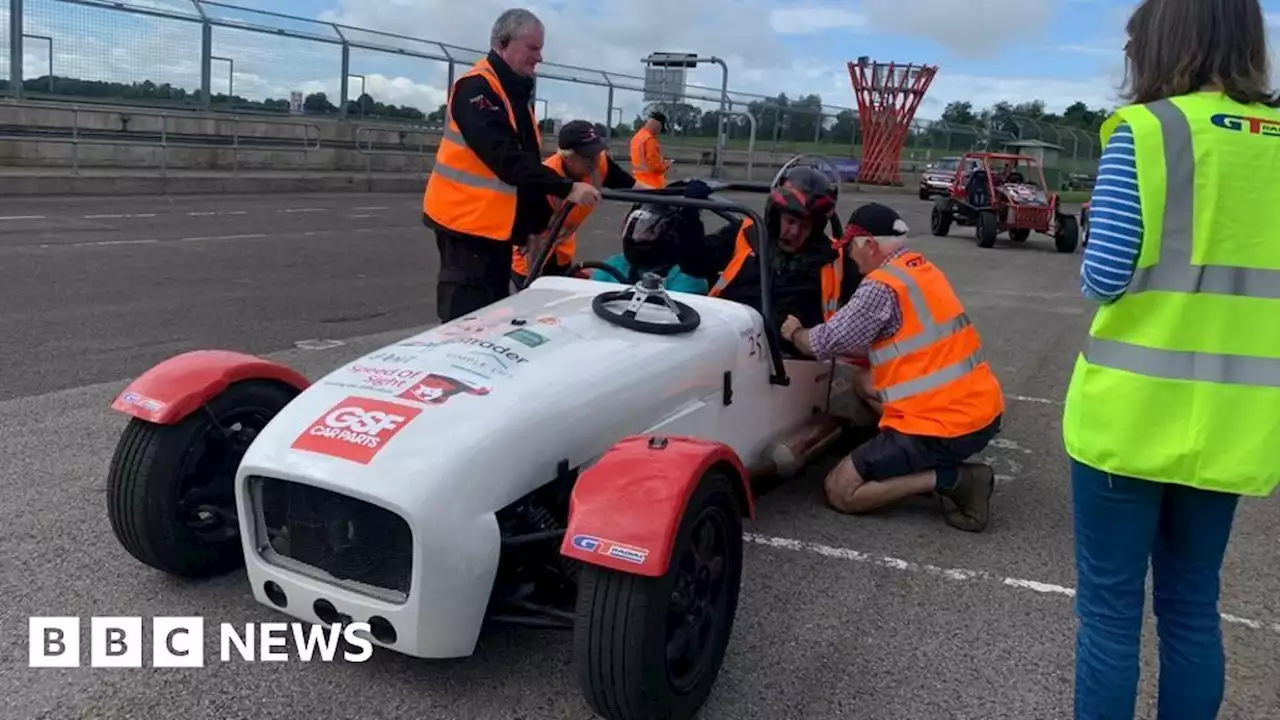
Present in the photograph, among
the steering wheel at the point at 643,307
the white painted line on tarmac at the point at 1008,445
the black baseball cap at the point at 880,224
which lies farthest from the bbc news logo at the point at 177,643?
the white painted line on tarmac at the point at 1008,445

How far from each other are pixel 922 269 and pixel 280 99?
63.8 feet

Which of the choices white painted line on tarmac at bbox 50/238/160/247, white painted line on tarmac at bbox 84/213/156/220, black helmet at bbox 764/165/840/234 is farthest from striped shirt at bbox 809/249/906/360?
white painted line on tarmac at bbox 84/213/156/220

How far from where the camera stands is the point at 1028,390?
7707 mm

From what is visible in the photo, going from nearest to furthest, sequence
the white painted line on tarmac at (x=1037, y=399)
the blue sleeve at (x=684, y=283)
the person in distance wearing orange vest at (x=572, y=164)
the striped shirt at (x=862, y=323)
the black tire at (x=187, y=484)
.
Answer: the black tire at (x=187, y=484) → the striped shirt at (x=862, y=323) → the blue sleeve at (x=684, y=283) → the person in distance wearing orange vest at (x=572, y=164) → the white painted line on tarmac at (x=1037, y=399)

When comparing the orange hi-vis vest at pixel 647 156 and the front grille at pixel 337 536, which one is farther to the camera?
the orange hi-vis vest at pixel 647 156

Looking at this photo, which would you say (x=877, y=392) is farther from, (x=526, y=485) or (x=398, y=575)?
(x=398, y=575)

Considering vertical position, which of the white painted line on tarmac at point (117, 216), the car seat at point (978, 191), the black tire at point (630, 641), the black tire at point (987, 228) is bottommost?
the black tire at point (630, 641)

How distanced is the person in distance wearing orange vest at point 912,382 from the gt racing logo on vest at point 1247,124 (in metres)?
2.26

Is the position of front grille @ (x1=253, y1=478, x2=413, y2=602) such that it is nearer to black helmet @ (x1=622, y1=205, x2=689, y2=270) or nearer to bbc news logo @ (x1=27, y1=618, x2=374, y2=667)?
bbc news logo @ (x1=27, y1=618, x2=374, y2=667)

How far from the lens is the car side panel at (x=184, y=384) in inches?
136

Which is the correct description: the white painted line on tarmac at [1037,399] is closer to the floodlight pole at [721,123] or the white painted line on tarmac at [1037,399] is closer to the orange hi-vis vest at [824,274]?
the orange hi-vis vest at [824,274]

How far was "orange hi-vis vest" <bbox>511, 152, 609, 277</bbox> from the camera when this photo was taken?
→ 5.20m

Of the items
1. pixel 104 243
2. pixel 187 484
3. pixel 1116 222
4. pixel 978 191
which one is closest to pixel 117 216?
pixel 104 243

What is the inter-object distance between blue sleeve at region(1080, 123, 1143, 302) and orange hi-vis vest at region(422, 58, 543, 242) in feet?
9.72
